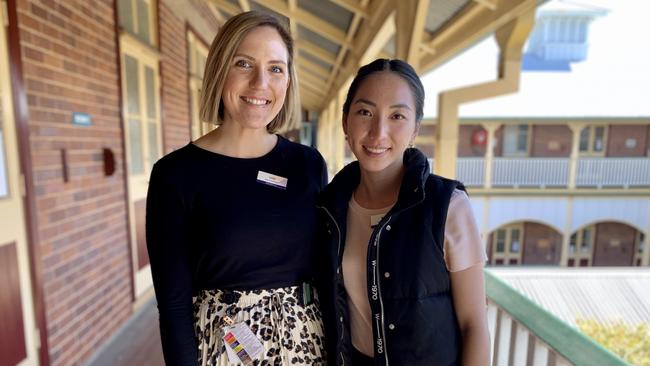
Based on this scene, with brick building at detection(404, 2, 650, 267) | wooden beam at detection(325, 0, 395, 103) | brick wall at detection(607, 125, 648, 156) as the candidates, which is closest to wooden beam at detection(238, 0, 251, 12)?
wooden beam at detection(325, 0, 395, 103)

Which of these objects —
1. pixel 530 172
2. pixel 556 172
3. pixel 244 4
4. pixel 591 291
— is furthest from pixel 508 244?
pixel 244 4

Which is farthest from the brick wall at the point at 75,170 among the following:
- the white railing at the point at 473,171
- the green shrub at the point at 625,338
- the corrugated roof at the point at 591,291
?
the white railing at the point at 473,171

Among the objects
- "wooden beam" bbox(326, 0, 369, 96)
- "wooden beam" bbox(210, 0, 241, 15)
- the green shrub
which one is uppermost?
"wooden beam" bbox(210, 0, 241, 15)

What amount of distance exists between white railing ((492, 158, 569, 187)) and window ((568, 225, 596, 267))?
2.10m

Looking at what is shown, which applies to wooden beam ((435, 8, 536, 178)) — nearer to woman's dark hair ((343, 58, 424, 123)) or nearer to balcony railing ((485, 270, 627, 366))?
balcony railing ((485, 270, 627, 366))

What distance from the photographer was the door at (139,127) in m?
3.07

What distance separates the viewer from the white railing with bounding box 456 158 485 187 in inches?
477

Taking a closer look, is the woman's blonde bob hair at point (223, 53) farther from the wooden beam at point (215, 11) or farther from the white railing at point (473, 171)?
the white railing at point (473, 171)

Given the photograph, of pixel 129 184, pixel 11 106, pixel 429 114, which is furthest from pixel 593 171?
pixel 11 106

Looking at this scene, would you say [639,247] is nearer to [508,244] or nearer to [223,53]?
[508,244]

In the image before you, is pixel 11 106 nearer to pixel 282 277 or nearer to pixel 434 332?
pixel 282 277

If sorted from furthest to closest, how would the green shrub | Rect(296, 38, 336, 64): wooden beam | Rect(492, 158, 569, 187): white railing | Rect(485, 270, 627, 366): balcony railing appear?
1. Rect(492, 158, 569, 187): white railing
2. Rect(296, 38, 336, 64): wooden beam
3. the green shrub
4. Rect(485, 270, 627, 366): balcony railing

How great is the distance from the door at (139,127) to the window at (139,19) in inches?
4.3

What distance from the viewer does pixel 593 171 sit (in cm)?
1203
